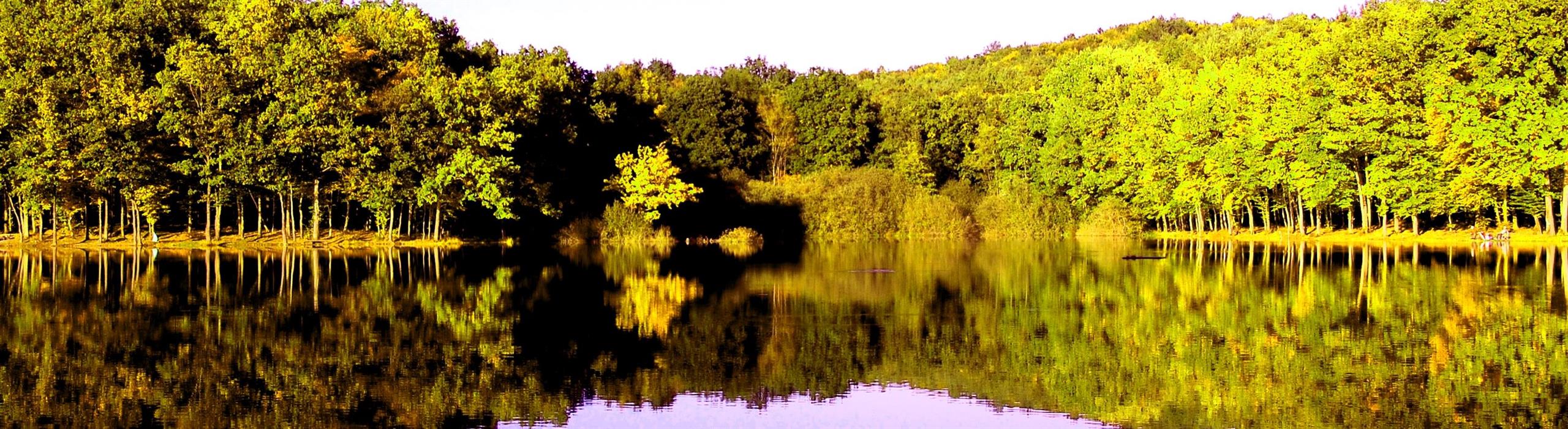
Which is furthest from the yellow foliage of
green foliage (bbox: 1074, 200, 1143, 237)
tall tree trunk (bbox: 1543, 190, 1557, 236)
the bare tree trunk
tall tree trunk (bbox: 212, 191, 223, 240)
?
tall tree trunk (bbox: 1543, 190, 1557, 236)

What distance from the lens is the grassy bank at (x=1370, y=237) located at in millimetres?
53219

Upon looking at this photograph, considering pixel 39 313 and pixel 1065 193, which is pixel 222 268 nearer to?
pixel 39 313

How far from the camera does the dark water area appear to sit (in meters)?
13.9

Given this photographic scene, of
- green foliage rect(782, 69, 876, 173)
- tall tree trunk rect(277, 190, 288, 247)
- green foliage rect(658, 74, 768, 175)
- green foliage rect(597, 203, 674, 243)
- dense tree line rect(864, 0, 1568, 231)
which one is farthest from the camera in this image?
green foliage rect(782, 69, 876, 173)

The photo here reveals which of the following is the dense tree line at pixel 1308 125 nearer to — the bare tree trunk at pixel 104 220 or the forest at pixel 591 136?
the forest at pixel 591 136

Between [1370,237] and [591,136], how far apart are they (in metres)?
35.7

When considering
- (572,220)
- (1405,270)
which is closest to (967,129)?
(572,220)

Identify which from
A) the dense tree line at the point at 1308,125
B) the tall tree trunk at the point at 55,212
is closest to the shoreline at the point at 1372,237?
the dense tree line at the point at 1308,125

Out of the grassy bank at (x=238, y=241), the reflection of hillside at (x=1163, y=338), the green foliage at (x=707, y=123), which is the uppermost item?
Answer: the green foliage at (x=707, y=123)

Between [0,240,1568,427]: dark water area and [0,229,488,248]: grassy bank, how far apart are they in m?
22.2

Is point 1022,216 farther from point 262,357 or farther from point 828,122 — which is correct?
point 262,357

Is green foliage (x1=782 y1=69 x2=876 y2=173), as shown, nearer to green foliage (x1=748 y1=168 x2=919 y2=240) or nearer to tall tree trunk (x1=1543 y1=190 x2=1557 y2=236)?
green foliage (x1=748 y1=168 x2=919 y2=240)

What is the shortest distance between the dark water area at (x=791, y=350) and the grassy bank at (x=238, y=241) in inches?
874

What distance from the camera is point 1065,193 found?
8450 cm
